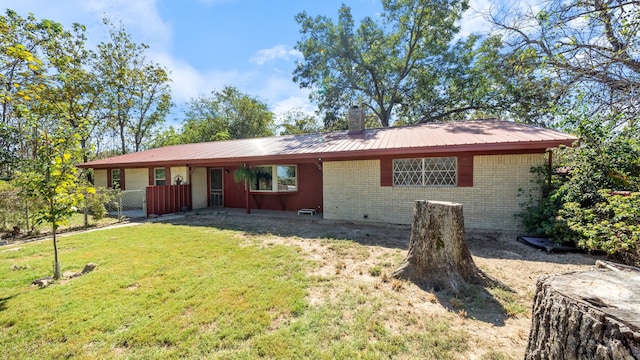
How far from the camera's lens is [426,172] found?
7.69 m

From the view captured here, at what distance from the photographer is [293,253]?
527 centimetres

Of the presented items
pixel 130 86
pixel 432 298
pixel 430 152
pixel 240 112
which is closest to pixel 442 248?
pixel 432 298

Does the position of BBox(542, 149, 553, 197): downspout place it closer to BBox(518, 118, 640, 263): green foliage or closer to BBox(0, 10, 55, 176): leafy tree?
BBox(518, 118, 640, 263): green foliage

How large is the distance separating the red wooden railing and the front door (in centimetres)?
114

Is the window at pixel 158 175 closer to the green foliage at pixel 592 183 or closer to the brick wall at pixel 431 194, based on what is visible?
the brick wall at pixel 431 194

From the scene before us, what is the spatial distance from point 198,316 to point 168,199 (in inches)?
361

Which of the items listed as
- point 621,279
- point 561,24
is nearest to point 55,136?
point 621,279

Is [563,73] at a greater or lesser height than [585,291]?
greater

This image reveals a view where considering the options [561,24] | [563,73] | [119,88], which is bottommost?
[563,73]

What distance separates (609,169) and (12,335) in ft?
29.9

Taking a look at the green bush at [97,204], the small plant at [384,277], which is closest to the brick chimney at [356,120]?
the small plant at [384,277]

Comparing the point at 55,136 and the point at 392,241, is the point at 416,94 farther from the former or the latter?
the point at 55,136

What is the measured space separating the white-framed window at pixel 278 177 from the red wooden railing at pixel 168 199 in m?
3.18

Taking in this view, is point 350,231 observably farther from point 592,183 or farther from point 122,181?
point 122,181
